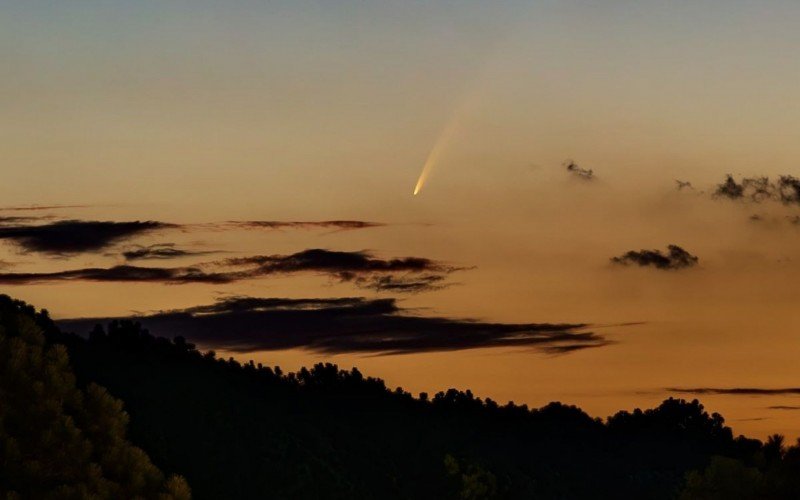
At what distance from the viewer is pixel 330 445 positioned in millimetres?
192625

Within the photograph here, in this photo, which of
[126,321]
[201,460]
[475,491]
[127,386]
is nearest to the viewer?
[201,460]

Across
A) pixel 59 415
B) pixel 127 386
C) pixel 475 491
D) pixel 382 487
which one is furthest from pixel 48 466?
pixel 382 487

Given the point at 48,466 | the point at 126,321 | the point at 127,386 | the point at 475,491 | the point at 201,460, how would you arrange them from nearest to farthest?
1. the point at 48,466
2. the point at 201,460
3. the point at 127,386
4. the point at 475,491
5. the point at 126,321

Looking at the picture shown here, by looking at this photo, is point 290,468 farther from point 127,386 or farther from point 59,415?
point 59,415

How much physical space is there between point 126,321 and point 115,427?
486 feet

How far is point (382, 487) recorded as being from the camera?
189000 mm

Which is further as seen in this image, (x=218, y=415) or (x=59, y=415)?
(x=218, y=415)

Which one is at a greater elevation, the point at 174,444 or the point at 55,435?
the point at 55,435

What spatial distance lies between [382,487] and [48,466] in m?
153

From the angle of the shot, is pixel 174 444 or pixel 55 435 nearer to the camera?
pixel 55 435

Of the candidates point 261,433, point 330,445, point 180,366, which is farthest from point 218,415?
point 330,445

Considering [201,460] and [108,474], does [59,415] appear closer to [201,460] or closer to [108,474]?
[108,474]

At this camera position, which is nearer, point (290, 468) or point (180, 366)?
point (290, 468)

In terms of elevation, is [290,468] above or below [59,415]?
below
